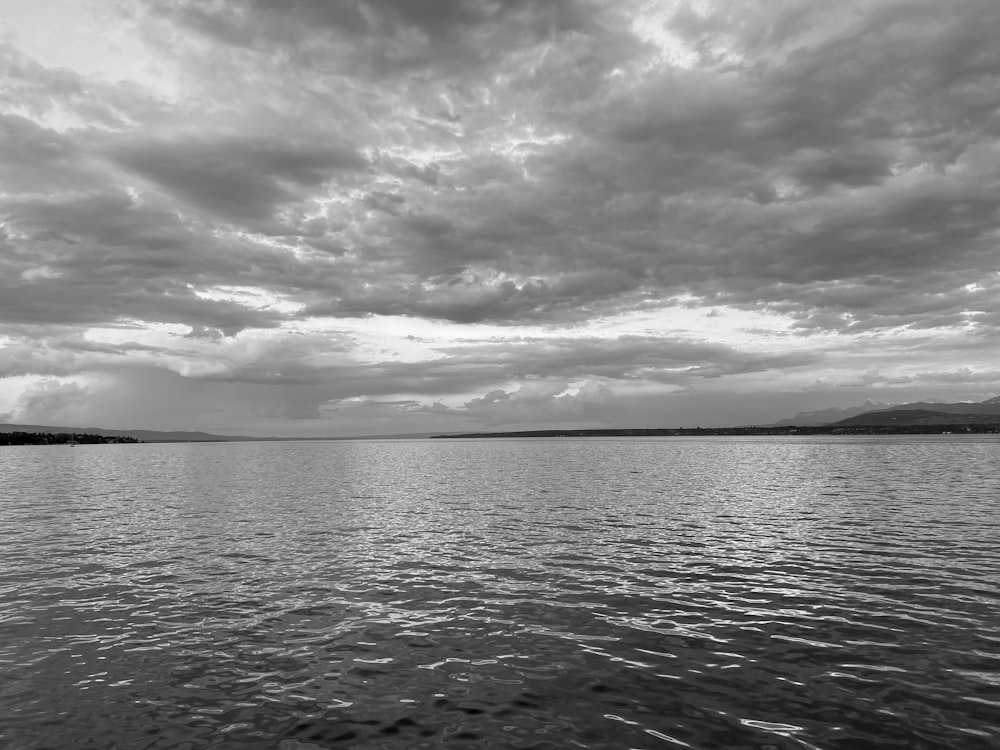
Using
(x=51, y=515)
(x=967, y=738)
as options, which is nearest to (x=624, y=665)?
(x=967, y=738)

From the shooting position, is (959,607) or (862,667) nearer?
(862,667)

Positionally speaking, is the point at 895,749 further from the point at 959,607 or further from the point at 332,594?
the point at 332,594

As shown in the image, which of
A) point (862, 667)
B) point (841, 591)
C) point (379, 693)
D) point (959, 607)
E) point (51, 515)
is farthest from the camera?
point (51, 515)

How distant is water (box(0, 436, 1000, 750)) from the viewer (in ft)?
53.8

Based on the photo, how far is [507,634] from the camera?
23.8 metres

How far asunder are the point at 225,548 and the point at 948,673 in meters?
41.1

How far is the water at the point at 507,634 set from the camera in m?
16.4

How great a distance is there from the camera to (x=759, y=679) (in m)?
19.2

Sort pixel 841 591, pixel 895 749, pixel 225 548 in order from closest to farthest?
pixel 895 749
pixel 841 591
pixel 225 548

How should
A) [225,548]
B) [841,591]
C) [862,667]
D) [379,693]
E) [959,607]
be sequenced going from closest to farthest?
1. [379,693]
2. [862,667]
3. [959,607]
4. [841,591]
5. [225,548]

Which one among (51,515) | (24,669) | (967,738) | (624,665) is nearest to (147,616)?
(24,669)

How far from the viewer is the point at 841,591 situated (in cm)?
2944

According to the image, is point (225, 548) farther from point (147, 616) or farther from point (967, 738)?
point (967, 738)

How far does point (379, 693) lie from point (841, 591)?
22930 millimetres
